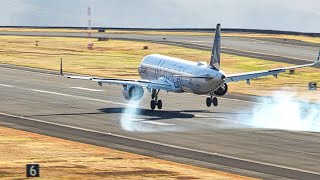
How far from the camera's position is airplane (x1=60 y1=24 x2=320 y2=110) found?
73062 mm

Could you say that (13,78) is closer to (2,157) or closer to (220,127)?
(220,127)

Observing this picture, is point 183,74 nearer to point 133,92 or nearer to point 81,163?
point 133,92

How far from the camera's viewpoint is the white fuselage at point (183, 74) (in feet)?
238

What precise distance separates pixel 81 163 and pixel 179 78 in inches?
1047

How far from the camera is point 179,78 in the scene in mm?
76938

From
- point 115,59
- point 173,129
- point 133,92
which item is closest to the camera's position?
point 173,129

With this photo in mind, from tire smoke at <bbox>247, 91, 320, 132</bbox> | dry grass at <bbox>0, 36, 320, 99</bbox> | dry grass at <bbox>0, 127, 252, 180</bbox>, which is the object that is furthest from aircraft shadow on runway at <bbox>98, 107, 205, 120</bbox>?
dry grass at <bbox>0, 36, 320, 99</bbox>

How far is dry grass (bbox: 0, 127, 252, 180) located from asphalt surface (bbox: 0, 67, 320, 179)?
2.29 metres

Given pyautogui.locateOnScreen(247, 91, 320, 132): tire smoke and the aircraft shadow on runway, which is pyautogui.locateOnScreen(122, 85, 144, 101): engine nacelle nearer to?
the aircraft shadow on runway

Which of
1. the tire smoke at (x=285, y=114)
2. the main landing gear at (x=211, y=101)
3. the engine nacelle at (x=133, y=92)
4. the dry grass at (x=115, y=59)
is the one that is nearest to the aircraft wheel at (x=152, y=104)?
the engine nacelle at (x=133, y=92)

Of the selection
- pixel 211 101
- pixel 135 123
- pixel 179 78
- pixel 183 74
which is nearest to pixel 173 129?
pixel 135 123

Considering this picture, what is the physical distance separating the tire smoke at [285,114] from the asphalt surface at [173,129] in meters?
1.45

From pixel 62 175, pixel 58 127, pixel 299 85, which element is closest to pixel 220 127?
pixel 58 127

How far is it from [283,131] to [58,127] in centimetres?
1841
